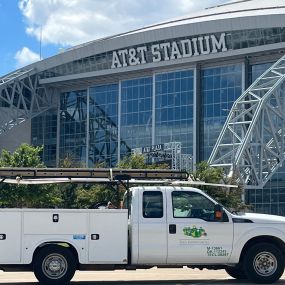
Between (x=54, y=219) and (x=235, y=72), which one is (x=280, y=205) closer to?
(x=235, y=72)

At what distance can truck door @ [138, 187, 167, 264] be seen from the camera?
13.5 metres

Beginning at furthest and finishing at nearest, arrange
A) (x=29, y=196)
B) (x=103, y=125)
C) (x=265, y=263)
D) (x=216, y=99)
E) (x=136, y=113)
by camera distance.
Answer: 1. (x=103, y=125)
2. (x=136, y=113)
3. (x=216, y=99)
4. (x=29, y=196)
5. (x=265, y=263)

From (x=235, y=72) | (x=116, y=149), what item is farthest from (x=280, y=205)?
(x=116, y=149)

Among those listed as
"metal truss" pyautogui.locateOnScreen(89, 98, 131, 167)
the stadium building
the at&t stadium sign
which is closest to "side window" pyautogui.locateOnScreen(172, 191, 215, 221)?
the stadium building

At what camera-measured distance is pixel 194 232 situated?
13.6 metres

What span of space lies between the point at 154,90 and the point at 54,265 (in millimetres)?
50761

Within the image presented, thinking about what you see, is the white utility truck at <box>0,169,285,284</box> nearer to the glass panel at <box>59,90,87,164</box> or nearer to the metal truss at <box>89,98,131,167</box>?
the metal truss at <box>89,98,131,167</box>

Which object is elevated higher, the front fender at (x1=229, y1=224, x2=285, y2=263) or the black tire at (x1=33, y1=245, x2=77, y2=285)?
the front fender at (x1=229, y1=224, x2=285, y2=263)

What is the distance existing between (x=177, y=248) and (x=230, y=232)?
116 cm

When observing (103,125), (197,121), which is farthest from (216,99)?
(103,125)

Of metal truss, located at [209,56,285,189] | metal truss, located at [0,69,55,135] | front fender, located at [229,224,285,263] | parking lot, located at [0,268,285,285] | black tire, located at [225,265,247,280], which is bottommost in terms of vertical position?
parking lot, located at [0,268,285,285]

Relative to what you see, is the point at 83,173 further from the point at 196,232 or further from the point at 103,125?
the point at 103,125

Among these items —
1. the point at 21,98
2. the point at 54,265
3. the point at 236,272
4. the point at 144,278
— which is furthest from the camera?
the point at 21,98

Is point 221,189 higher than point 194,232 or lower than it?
higher
